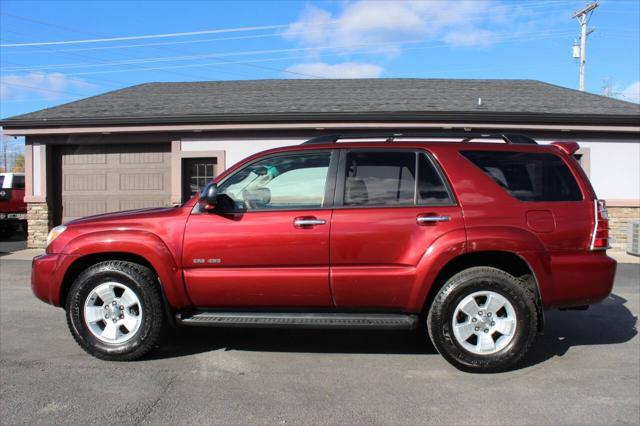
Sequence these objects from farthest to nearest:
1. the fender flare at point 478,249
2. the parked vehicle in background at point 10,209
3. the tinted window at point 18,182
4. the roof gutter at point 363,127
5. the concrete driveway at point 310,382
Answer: the tinted window at point 18,182 < the parked vehicle in background at point 10,209 < the roof gutter at point 363,127 < the fender flare at point 478,249 < the concrete driveway at point 310,382

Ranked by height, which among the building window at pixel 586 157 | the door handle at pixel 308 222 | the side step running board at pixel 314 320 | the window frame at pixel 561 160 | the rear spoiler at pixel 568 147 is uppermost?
the building window at pixel 586 157

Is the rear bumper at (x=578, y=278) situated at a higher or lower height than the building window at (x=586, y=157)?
lower

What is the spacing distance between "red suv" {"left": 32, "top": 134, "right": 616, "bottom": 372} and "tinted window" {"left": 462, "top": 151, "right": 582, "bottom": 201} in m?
0.01

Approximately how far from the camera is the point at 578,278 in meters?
4.11

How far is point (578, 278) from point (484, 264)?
2.44ft

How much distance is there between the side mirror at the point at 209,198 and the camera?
4102 mm

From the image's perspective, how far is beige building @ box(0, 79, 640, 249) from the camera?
11102 millimetres

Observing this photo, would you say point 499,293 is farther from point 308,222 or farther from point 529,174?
point 308,222

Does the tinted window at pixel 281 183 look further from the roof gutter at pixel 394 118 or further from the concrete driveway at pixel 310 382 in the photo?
the roof gutter at pixel 394 118

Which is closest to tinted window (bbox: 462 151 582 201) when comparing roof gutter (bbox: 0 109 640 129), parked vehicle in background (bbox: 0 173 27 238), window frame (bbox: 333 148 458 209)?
window frame (bbox: 333 148 458 209)

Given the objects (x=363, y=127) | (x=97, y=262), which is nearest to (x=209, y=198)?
(x=97, y=262)

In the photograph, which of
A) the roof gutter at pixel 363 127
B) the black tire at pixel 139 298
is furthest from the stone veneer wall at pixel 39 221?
the black tire at pixel 139 298

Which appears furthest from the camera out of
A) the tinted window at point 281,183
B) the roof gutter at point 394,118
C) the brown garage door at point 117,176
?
the brown garage door at point 117,176

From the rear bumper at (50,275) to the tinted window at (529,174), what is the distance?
11.9 feet
